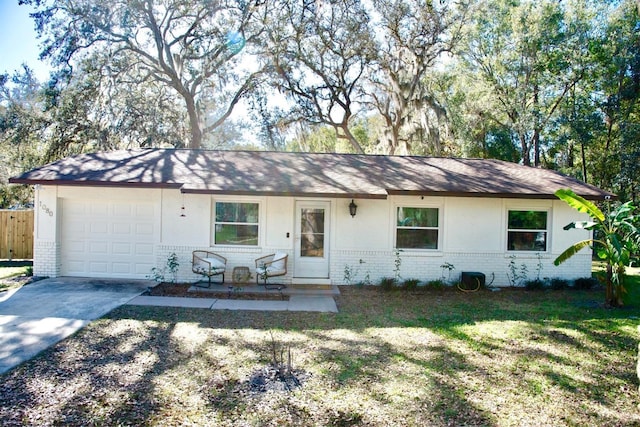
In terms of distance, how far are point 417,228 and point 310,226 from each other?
2949mm

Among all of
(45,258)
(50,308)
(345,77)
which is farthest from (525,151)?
(50,308)

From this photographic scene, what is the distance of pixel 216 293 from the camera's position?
10.0m

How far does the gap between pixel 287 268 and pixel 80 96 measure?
44.2 feet

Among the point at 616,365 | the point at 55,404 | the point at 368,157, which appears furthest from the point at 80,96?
the point at 616,365

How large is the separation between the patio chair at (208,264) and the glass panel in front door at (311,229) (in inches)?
85.8

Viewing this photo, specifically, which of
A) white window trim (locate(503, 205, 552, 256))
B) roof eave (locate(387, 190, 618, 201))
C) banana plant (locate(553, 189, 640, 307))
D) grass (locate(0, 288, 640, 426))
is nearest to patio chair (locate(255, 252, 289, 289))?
grass (locate(0, 288, 640, 426))

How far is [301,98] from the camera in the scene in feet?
71.3

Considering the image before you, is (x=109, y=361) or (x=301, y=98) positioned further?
(x=301, y=98)

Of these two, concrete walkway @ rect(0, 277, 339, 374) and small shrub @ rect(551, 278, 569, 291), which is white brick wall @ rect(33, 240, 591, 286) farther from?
small shrub @ rect(551, 278, 569, 291)

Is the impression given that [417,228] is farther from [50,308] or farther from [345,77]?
[345,77]

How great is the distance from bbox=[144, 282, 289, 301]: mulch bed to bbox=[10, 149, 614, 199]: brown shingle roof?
2.45m

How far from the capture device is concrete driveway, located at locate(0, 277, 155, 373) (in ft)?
20.2

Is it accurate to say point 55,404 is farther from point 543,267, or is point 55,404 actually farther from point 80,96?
point 80,96

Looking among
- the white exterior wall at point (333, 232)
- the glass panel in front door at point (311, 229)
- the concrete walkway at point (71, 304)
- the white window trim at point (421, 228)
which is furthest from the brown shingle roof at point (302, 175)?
the concrete walkway at point (71, 304)
